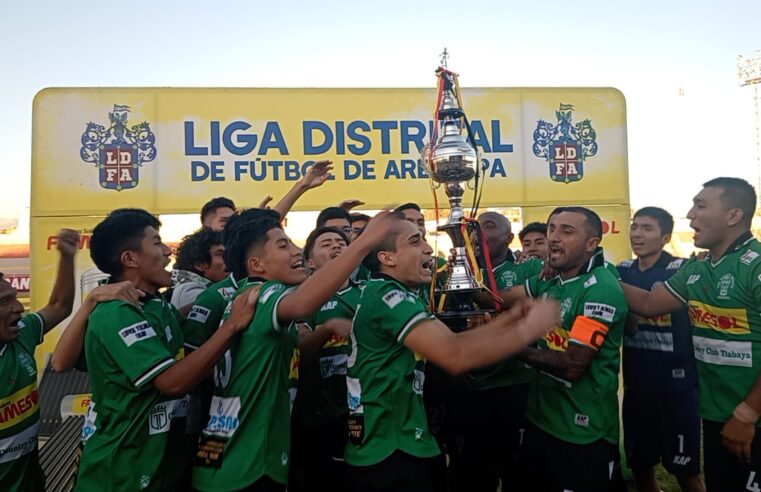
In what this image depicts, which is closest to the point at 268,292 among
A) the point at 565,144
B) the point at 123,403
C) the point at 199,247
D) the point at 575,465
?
the point at 123,403

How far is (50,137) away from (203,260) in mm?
4431

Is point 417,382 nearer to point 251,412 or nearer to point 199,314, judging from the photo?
point 251,412

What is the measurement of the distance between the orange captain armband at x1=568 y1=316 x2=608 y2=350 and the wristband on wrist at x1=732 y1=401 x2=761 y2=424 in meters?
0.78

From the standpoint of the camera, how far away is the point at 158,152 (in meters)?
7.59

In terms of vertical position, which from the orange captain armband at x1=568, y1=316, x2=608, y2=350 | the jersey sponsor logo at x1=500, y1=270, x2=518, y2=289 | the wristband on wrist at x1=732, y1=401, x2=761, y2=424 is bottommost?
the wristband on wrist at x1=732, y1=401, x2=761, y2=424

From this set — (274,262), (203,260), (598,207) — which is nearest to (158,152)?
(203,260)

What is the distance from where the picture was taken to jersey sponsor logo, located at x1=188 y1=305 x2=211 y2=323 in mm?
3457

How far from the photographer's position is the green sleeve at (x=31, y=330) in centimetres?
316

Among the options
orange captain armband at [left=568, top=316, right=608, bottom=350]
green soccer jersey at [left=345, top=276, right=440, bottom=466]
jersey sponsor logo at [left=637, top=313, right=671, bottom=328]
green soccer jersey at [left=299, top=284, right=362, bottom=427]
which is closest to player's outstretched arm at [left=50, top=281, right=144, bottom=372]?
green soccer jersey at [left=345, top=276, right=440, bottom=466]

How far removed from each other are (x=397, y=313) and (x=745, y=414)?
206 centimetres

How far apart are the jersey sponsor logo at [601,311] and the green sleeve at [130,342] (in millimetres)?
2300

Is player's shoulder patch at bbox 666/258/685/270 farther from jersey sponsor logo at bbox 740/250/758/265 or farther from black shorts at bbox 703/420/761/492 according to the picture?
black shorts at bbox 703/420/761/492

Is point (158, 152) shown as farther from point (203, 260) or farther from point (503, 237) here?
point (503, 237)

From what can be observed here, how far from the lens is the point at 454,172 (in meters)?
4.07
